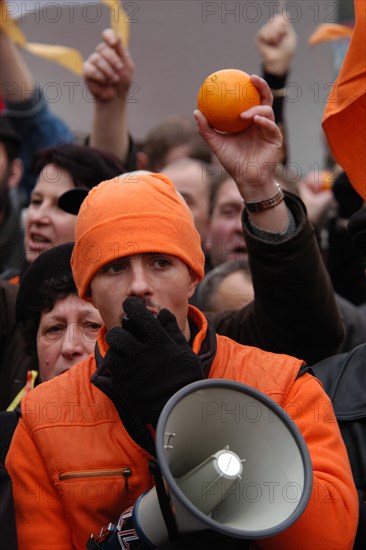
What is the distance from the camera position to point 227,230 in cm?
412

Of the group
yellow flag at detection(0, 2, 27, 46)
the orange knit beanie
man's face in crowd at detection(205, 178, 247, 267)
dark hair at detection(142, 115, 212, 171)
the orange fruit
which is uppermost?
the orange fruit

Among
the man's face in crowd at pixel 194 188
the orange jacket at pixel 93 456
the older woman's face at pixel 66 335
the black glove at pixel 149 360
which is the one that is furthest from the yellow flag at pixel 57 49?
the black glove at pixel 149 360

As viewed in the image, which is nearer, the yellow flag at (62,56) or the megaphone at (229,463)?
the megaphone at (229,463)

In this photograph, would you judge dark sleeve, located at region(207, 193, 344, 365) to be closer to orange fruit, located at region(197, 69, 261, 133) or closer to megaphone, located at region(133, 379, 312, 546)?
orange fruit, located at region(197, 69, 261, 133)

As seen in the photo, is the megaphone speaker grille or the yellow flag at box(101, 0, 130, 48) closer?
the megaphone speaker grille

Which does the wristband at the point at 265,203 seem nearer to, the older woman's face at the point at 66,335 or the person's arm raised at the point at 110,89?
the older woman's face at the point at 66,335

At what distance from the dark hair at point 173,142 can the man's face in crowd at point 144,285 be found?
2590 millimetres

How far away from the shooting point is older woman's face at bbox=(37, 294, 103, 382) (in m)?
2.67

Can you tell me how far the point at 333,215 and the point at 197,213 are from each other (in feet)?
2.74

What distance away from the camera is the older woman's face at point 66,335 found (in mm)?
2670

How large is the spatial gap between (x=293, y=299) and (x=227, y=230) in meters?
1.49

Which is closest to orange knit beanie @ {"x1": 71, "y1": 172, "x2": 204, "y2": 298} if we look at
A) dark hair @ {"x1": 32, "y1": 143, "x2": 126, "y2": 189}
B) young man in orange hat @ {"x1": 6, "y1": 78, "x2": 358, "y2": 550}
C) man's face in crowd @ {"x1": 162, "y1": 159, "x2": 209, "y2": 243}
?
young man in orange hat @ {"x1": 6, "y1": 78, "x2": 358, "y2": 550}

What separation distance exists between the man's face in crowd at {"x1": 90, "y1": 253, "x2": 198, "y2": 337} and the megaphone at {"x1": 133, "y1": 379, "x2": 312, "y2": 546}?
0.29m

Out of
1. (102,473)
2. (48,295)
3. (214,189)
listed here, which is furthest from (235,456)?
(214,189)
